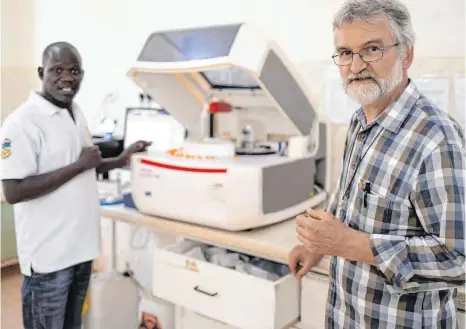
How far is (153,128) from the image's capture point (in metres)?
2.48

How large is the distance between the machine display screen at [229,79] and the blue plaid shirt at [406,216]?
704 mm

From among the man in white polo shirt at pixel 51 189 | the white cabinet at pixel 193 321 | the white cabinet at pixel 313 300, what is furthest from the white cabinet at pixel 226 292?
the man in white polo shirt at pixel 51 189

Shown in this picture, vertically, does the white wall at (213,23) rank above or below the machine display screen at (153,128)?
above

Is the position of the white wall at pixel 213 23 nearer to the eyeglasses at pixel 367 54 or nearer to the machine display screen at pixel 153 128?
the machine display screen at pixel 153 128

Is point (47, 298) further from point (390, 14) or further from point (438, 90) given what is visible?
point (438, 90)

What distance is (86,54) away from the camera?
2.97 m

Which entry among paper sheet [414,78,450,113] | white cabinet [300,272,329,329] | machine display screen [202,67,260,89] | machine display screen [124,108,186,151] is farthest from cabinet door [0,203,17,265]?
paper sheet [414,78,450,113]

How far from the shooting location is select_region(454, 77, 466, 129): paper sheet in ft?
5.57

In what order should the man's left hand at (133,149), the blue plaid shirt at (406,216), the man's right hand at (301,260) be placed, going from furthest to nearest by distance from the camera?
the man's left hand at (133,149) < the man's right hand at (301,260) < the blue plaid shirt at (406,216)

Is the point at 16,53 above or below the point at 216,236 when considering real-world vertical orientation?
above

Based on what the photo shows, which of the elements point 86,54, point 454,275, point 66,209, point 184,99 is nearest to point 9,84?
point 86,54

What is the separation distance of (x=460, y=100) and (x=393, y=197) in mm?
874

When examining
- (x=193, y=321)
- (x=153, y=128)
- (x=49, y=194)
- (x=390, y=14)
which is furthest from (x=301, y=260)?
(x=153, y=128)

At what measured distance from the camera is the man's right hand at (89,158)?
5.17 feet
